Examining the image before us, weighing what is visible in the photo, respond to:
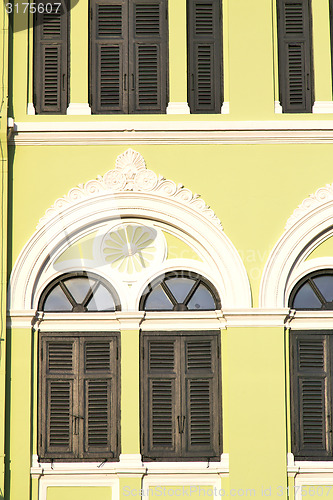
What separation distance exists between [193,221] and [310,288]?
1.81 metres

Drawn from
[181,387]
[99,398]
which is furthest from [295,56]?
[99,398]

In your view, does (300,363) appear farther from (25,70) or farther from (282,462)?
(25,70)

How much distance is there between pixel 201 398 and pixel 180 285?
59.8 inches

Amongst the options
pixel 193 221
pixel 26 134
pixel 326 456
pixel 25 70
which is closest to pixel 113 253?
pixel 193 221

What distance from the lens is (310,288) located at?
39.1 ft

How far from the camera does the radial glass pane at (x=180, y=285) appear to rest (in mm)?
11922

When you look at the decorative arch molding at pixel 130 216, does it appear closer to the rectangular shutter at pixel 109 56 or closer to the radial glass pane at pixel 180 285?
the radial glass pane at pixel 180 285

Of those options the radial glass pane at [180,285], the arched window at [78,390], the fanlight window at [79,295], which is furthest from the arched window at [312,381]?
the fanlight window at [79,295]

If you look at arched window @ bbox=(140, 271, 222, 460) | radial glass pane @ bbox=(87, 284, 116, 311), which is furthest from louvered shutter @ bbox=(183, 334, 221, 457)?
radial glass pane @ bbox=(87, 284, 116, 311)

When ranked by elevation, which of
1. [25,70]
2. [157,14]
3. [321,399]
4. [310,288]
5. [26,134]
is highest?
[157,14]

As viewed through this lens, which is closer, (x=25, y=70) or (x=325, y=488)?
(x=325, y=488)

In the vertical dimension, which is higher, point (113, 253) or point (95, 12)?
point (95, 12)

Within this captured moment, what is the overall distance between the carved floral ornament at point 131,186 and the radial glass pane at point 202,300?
1.01 meters

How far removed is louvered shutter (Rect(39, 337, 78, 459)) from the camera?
11.5 metres
